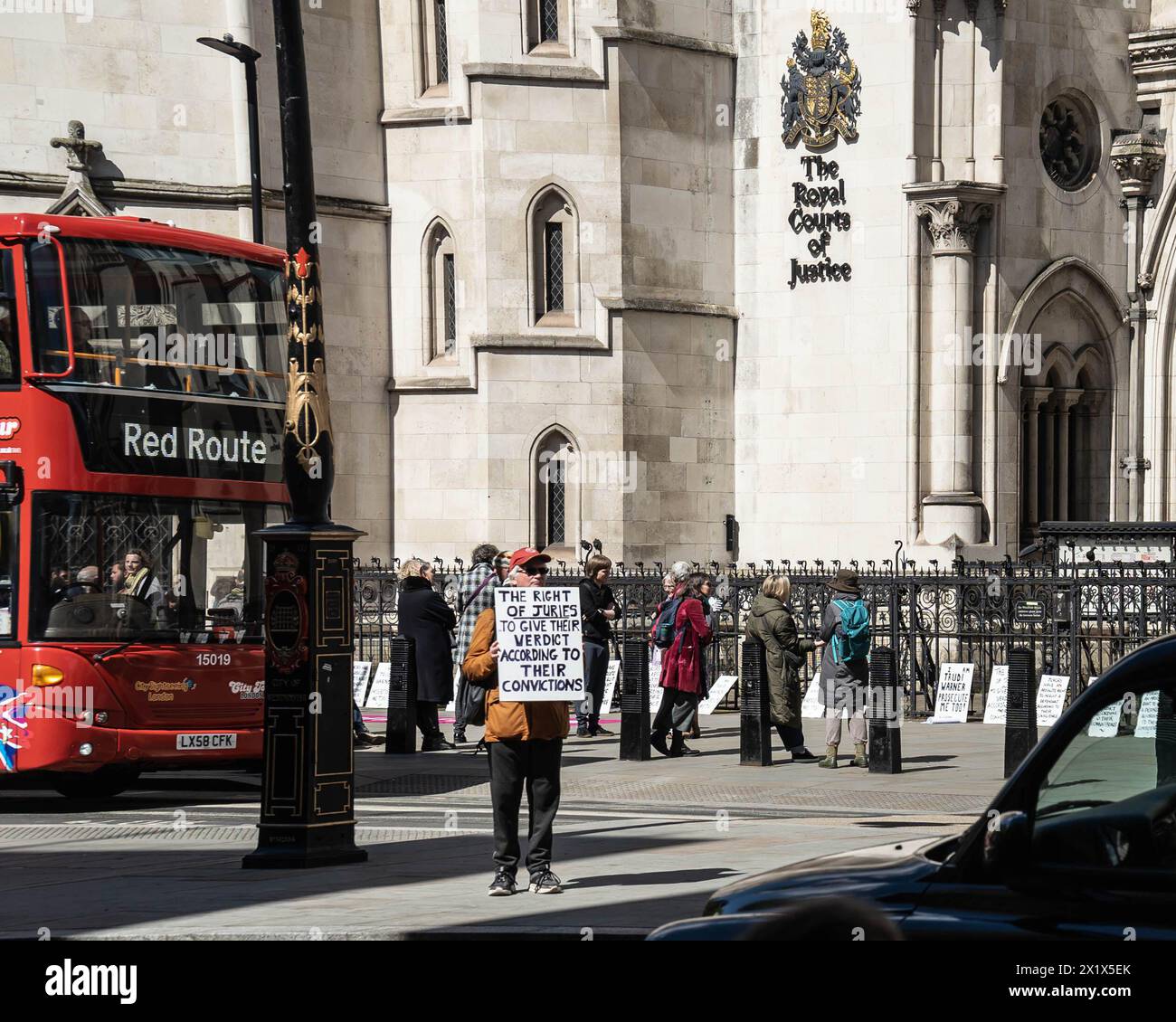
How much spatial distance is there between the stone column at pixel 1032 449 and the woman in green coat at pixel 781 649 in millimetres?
14825

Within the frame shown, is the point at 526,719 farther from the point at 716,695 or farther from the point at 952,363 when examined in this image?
the point at 952,363

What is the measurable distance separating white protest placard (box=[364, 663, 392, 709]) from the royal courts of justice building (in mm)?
7238

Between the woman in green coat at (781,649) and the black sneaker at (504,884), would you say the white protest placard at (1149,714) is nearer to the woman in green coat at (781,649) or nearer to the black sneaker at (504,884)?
the black sneaker at (504,884)

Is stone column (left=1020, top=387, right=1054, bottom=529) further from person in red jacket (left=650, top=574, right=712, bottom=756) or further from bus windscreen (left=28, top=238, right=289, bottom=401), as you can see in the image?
bus windscreen (left=28, top=238, right=289, bottom=401)

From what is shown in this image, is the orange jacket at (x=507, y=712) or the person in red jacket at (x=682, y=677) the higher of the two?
the orange jacket at (x=507, y=712)

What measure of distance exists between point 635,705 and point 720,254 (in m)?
15.6

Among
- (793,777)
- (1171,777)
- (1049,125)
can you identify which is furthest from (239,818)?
(1049,125)

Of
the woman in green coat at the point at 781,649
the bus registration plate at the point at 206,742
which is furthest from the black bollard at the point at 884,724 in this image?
the bus registration plate at the point at 206,742

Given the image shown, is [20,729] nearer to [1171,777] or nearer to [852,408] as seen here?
[1171,777]

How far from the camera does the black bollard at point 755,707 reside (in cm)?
1766

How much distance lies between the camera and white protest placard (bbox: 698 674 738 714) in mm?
23505

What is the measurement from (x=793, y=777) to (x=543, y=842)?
6728 mm

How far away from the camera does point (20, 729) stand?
599 inches
